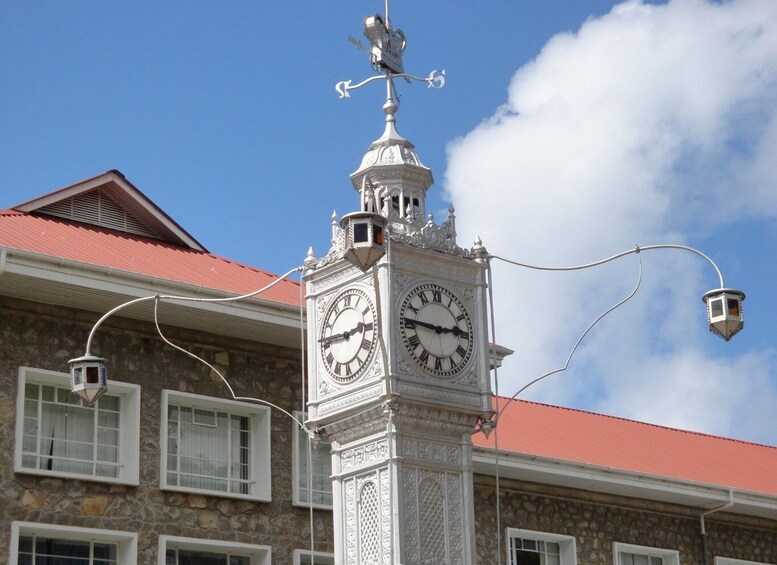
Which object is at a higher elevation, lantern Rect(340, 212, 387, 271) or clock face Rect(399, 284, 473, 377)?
lantern Rect(340, 212, 387, 271)

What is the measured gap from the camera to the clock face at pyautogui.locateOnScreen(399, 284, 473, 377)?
14.5m

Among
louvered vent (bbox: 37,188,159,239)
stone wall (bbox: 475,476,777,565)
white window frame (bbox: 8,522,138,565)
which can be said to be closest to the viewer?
white window frame (bbox: 8,522,138,565)

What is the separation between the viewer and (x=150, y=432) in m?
19.2

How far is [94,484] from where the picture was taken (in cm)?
1852

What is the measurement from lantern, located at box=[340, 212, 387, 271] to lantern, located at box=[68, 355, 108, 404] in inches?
110

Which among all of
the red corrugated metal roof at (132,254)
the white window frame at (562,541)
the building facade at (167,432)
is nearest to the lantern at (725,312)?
the building facade at (167,432)

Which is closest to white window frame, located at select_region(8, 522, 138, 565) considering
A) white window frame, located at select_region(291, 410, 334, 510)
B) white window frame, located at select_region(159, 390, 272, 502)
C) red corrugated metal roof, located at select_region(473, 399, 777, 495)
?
white window frame, located at select_region(159, 390, 272, 502)

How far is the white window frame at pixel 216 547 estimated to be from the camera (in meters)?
18.8

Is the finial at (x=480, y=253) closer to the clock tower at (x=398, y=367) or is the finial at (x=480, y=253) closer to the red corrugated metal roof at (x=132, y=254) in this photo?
the clock tower at (x=398, y=367)

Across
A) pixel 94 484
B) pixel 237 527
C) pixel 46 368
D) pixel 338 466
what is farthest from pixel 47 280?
pixel 338 466

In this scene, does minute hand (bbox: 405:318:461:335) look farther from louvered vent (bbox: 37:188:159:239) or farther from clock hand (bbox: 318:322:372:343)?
louvered vent (bbox: 37:188:159:239)

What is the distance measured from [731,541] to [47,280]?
12.0 m

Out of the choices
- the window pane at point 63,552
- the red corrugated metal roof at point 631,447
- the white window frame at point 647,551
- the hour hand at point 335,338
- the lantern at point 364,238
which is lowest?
the window pane at point 63,552

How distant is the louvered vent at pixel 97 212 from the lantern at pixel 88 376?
22.2 ft
